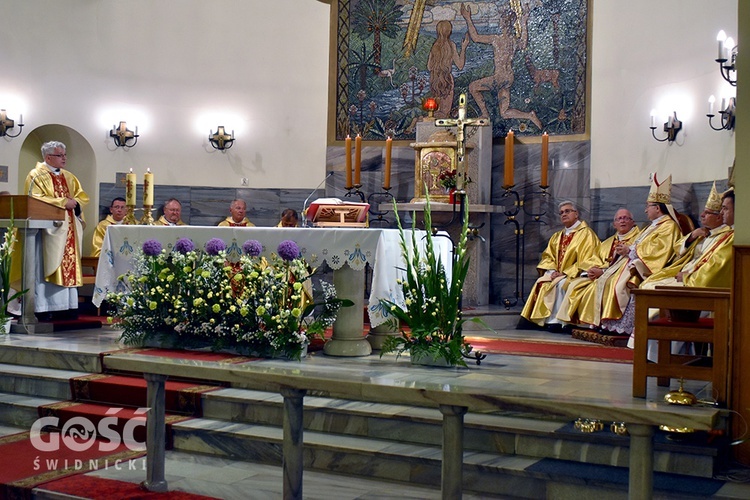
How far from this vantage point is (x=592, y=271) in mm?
8594

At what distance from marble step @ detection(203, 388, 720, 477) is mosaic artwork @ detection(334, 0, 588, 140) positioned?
5.59 metres

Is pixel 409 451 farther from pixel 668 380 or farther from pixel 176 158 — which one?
pixel 176 158

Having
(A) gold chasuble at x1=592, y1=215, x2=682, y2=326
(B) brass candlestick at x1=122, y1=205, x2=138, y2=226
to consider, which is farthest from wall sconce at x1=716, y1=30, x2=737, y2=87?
(B) brass candlestick at x1=122, y1=205, x2=138, y2=226

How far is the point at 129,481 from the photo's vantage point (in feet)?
15.6

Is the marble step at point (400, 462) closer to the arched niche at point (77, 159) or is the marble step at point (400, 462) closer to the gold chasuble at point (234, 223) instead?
the gold chasuble at point (234, 223)

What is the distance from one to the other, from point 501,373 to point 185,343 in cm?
242

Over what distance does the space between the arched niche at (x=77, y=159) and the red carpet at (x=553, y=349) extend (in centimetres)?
525

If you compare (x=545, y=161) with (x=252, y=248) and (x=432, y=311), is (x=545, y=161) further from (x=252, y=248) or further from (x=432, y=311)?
(x=252, y=248)

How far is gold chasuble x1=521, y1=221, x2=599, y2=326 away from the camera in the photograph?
8961 mm

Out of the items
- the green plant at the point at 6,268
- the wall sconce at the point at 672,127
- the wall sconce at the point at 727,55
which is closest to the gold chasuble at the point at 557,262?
the wall sconce at the point at 672,127

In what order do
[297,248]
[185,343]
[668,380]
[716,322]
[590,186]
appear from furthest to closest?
[590,186], [185,343], [297,248], [668,380], [716,322]

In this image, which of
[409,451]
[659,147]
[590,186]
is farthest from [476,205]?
[409,451]

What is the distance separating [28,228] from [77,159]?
310 cm

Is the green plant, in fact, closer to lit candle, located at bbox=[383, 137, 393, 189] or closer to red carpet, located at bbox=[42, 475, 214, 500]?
red carpet, located at bbox=[42, 475, 214, 500]
